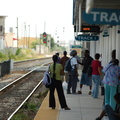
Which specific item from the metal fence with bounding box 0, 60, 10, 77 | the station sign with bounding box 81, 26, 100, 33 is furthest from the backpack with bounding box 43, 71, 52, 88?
the metal fence with bounding box 0, 60, 10, 77

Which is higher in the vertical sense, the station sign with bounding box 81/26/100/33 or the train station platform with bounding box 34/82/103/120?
the station sign with bounding box 81/26/100/33

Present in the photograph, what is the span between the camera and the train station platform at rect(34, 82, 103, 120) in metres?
10.7

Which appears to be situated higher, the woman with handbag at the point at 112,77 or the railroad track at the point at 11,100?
the woman with handbag at the point at 112,77

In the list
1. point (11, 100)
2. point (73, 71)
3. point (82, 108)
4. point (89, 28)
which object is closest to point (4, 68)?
point (89, 28)

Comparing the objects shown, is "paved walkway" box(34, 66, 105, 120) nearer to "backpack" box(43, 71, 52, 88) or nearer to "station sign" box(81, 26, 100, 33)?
"backpack" box(43, 71, 52, 88)

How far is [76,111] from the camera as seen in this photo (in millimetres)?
11680

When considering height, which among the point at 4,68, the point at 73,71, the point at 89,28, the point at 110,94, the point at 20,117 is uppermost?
the point at 89,28

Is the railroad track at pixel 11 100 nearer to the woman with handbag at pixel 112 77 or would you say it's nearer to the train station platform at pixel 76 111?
the train station platform at pixel 76 111

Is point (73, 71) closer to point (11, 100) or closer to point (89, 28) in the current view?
point (11, 100)

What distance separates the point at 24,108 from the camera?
13.9 meters

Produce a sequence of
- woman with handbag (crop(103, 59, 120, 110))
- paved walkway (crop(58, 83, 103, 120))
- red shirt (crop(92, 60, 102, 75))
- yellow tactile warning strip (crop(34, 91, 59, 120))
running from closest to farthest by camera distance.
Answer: woman with handbag (crop(103, 59, 120, 110)) < yellow tactile warning strip (crop(34, 91, 59, 120)) < paved walkway (crop(58, 83, 103, 120)) < red shirt (crop(92, 60, 102, 75))

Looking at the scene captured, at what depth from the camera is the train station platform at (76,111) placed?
10688 mm

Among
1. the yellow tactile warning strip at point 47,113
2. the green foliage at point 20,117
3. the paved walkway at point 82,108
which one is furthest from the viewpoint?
the green foliage at point 20,117

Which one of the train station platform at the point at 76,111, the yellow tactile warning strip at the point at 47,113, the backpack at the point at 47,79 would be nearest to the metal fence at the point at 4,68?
the train station platform at the point at 76,111
